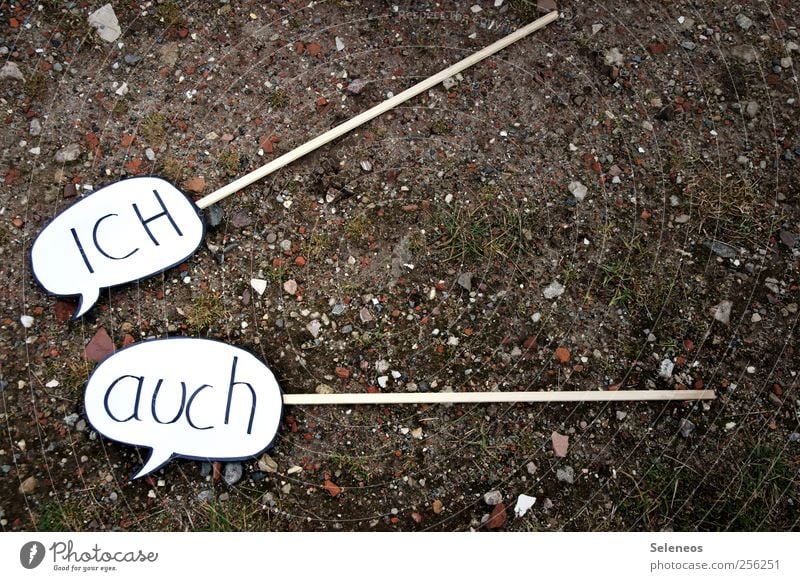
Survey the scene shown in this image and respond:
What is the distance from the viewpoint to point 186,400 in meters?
2.91

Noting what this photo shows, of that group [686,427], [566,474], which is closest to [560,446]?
[566,474]

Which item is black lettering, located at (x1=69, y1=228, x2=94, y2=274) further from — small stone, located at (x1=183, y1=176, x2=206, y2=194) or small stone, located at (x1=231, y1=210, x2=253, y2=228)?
small stone, located at (x1=231, y1=210, x2=253, y2=228)

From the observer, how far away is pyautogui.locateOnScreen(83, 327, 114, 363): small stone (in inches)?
118

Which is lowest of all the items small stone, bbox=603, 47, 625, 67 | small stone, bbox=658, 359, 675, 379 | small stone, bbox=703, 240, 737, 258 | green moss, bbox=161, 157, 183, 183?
small stone, bbox=658, 359, 675, 379

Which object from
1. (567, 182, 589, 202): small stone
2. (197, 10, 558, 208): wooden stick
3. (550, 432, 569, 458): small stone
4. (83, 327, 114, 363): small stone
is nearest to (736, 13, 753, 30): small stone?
(197, 10, 558, 208): wooden stick

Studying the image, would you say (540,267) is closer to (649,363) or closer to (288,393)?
(649,363)

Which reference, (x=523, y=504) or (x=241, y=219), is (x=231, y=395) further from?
(x=523, y=504)

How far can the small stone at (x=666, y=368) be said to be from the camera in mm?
3107

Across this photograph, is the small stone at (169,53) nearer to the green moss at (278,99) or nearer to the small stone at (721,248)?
the green moss at (278,99)

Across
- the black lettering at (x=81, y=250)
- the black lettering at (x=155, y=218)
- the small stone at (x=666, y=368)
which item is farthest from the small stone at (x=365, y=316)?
the small stone at (x=666, y=368)

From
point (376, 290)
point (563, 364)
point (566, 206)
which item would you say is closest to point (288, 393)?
point (376, 290)

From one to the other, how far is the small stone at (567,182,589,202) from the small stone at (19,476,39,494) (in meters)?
3.03

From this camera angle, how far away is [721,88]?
344 centimetres

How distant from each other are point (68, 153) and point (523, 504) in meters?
2.95
